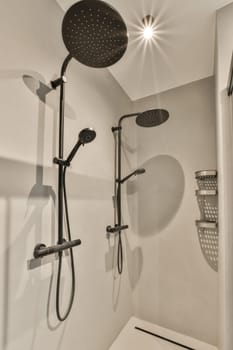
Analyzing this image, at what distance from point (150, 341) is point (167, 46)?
2295 mm

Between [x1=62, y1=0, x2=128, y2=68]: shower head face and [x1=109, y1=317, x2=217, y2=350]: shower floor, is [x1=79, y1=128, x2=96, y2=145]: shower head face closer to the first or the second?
[x1=62, y1=0, x2=128, y2=68]: shower head face

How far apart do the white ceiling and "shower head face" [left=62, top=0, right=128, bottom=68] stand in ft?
1.66

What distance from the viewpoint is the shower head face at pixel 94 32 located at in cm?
68

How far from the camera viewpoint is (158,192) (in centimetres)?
181

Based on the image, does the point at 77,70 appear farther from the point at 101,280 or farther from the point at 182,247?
the point at 182,247

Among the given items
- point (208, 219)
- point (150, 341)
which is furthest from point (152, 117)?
point (150, 341)

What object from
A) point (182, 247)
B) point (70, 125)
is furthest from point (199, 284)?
point (70, 125)

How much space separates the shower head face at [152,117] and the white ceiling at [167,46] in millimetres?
467

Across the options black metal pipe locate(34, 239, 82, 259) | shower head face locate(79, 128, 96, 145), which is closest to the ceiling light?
shower head face locate(79, 128, 96, 145)

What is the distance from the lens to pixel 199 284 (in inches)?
60.9

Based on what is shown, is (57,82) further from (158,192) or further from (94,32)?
(158,192)

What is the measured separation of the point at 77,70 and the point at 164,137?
100 centimetres

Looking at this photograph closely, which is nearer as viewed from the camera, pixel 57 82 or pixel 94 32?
pixel 94 32

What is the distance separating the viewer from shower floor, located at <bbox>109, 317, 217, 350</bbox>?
1440 millimetres
